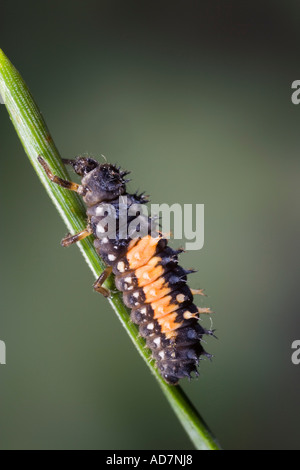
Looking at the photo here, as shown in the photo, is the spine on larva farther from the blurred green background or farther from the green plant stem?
the blurred green background

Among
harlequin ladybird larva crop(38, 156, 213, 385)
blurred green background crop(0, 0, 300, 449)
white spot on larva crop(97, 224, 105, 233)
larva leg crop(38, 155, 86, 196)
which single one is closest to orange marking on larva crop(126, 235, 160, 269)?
harlequin ladybird larva crop(38, 156, 213, 385)

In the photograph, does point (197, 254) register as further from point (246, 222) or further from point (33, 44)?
point (33, 44)

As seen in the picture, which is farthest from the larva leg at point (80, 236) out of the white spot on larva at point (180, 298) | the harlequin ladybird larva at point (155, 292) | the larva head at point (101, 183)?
the white spot on larva at point (180, 298)

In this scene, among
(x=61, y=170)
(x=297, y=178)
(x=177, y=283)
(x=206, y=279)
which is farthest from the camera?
(x=297, y=178)

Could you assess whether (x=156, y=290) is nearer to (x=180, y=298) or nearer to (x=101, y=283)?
(x=180, y=298)

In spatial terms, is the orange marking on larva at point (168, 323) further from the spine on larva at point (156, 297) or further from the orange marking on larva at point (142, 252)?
the orange marking on larva at point (142, 252)

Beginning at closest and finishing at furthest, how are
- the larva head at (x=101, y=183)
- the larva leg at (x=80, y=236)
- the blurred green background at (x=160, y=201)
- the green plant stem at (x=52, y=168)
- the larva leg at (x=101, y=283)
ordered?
the green plant stem at (x=52, y=168) → the larva leg at (x=80, y=236) → the larva leg at (x=101, y=283) → the larva head at (x=101, y=183) → the blurred green background at (x=160, y=201)

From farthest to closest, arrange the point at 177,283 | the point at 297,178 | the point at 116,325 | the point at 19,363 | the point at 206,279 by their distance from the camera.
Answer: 1. the point at 297,178
2. the point at 206,279
3. the point at 116,325
4. the point at 19,363
5. the point at 177,283

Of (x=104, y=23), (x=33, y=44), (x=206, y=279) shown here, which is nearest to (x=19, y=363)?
(x=206, y=279)
